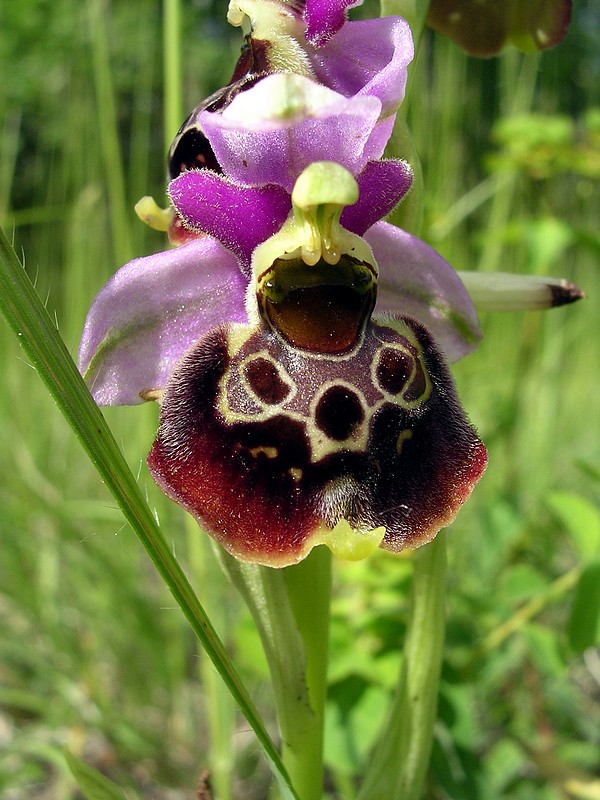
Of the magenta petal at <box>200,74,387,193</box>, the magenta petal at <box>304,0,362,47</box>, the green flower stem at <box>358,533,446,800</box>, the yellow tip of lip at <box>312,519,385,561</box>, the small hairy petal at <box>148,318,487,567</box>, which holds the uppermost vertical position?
the magenta petal at <box>304,0,362,47</box>

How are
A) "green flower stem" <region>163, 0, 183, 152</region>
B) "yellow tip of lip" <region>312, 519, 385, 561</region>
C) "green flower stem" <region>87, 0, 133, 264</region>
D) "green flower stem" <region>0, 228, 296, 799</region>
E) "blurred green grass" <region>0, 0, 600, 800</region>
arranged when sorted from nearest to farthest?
"green flower stem" <region>0, 228, 296, 799</region>, "yellow tip of lip" <region>312, 519, 385, 561</region>, "blurred green grass" <region>0, 0, 600, 800</region>, "green flower stem" <region>163, 0, 183, 152</region>, "green flower stem" <region>87, 0, 133, 264</region>

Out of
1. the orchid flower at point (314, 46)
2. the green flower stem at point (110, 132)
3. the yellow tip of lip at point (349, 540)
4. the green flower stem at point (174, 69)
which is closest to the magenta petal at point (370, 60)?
the orchid flower at point (314, 46)

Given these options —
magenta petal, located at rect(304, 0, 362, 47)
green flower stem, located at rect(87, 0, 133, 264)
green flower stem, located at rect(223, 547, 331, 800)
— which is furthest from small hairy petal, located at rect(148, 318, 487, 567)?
green flower stem, located at rect(87, 0, 133, 264)

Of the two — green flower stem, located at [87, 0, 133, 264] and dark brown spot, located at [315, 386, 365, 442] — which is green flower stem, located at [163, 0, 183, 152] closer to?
green flower stem, located at [87, 0, 133, 264]

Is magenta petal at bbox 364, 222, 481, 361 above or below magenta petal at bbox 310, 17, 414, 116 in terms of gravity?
below

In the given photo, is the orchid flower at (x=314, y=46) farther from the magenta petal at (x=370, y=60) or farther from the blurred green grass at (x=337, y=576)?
the blurred green grass at (x=337, y=576)

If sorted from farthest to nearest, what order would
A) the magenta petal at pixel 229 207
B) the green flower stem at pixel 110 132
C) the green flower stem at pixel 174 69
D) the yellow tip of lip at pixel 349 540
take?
the green flower stem at pixel 110 132 → the green flower stem at pixel 174 69 → the magenta petal at pixel 229 207 → the yellow tip of lip at pixel 349 540

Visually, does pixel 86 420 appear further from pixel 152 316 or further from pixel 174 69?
pixel 174 69

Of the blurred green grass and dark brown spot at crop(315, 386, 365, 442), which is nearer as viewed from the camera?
dark brown spot at crop(315, 386, 365, 442)

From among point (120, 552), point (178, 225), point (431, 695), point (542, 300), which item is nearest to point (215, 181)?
point (178, 225)
